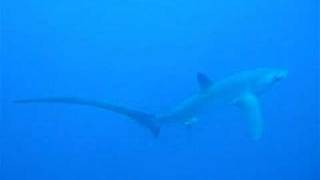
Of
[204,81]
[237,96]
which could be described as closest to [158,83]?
[237,96]

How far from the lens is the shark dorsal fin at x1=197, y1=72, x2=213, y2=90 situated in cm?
306

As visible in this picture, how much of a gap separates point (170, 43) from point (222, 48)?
51 cm

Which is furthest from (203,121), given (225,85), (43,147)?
(225,85)

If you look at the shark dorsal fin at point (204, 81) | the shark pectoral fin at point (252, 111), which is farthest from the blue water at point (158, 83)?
the shark dorsal fin at point (204, 81)

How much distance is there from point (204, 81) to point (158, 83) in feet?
8.75

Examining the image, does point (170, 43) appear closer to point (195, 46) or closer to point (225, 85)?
point (195, 46)

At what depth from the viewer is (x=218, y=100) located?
3.29m

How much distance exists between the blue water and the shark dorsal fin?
1.36 metres

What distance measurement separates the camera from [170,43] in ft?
19.5

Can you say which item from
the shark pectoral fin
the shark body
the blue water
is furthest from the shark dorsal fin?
the blue water

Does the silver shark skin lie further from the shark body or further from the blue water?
the blue water

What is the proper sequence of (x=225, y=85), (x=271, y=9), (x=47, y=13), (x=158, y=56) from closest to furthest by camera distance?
(x=225, y=85)
(x=47, y=13)
(x=271, y=9)
(x=158, y=56)

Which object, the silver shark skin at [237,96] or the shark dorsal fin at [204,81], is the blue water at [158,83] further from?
the shark dorsal fin at [204,81]

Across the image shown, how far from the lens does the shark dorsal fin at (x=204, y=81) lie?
306 cm
